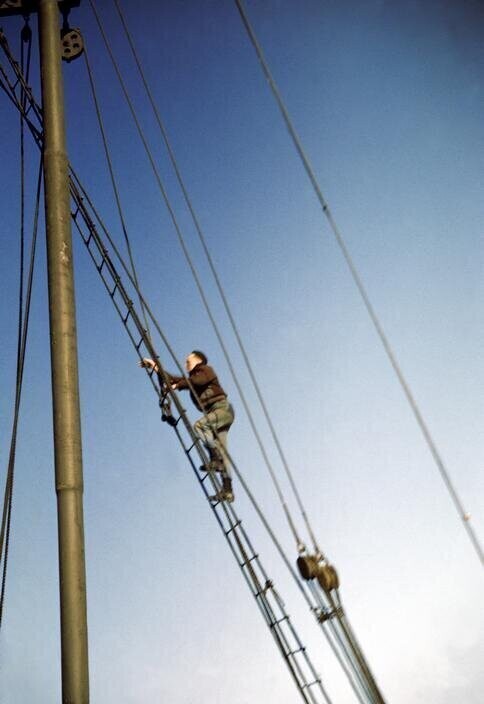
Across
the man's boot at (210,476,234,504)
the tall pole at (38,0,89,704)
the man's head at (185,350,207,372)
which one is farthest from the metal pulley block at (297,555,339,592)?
the man's head at (185,350,207,372)

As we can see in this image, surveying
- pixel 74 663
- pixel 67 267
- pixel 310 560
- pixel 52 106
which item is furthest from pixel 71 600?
pixel 52 106

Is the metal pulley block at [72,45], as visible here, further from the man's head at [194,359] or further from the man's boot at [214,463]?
the man's boot at [214,463]

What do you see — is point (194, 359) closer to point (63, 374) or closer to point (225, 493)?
point (225, 493)

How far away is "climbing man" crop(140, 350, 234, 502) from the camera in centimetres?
684

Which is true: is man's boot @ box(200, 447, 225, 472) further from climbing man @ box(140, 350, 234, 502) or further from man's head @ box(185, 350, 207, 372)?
man's head @ box(185, 350, 207, 372)

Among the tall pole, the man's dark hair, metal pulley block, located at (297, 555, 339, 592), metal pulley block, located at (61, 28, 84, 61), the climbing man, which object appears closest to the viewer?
the tall pole

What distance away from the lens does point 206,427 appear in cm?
715

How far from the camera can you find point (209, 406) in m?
7.34

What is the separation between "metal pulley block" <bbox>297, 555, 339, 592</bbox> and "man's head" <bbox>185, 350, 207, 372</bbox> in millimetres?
2808

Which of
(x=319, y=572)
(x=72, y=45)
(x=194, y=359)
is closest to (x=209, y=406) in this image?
(x=194, y=359)

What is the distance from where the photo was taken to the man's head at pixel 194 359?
7539 mm

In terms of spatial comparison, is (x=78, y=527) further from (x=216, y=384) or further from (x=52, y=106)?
(x=52, y=106)

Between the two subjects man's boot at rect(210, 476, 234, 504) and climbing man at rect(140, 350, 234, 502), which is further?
climbing man at rect(140, 350, 234, 502)

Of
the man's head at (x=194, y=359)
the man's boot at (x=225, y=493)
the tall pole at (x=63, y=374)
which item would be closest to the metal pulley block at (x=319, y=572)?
the man's boot at (x=225, y=493)
